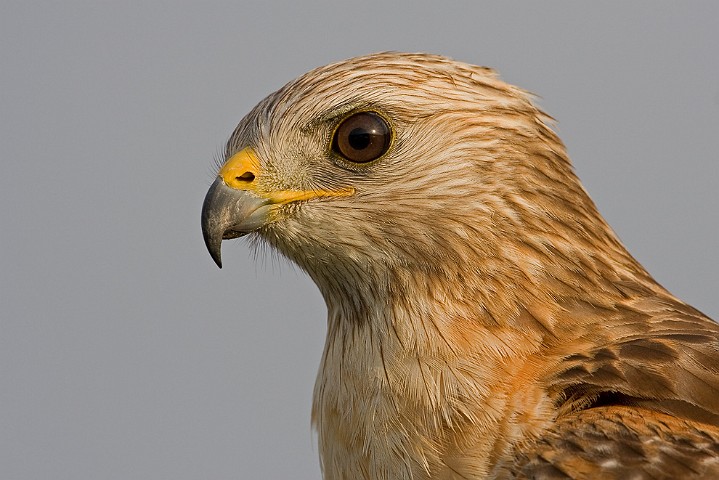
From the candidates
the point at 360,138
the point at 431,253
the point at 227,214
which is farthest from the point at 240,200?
the point at 431,253

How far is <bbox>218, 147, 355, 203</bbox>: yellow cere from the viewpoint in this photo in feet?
26.1

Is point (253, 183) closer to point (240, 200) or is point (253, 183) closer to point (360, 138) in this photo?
point (240, 200)

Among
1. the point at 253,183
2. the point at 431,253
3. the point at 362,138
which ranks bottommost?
the point at 431,253

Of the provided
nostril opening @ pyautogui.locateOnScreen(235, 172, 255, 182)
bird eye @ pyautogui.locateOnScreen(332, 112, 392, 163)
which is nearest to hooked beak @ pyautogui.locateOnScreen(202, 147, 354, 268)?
nostril opening @ pyautogui.locateOnScreen(235, 172, 255, 182)

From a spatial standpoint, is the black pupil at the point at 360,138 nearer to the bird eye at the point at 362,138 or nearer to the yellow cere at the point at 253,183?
the bird eye at the point at 362,138

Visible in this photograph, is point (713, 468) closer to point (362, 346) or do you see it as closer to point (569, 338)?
point (569, 338)

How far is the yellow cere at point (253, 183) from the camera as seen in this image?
7.95 m

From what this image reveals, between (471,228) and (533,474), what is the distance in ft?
4.98

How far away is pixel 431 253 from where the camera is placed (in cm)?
793

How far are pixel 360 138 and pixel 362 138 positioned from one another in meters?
0.01

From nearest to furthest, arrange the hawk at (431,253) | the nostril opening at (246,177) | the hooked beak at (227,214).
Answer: the hawk at (431,253) < the hooked beak at (227,214) < the nostril opening at (246,177)

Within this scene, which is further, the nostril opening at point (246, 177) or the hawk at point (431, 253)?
the nostril opening at point (246, 177)

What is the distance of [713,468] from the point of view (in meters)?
6.69

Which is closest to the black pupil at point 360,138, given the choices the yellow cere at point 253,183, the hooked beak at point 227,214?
the yellow cere at point 253,183
